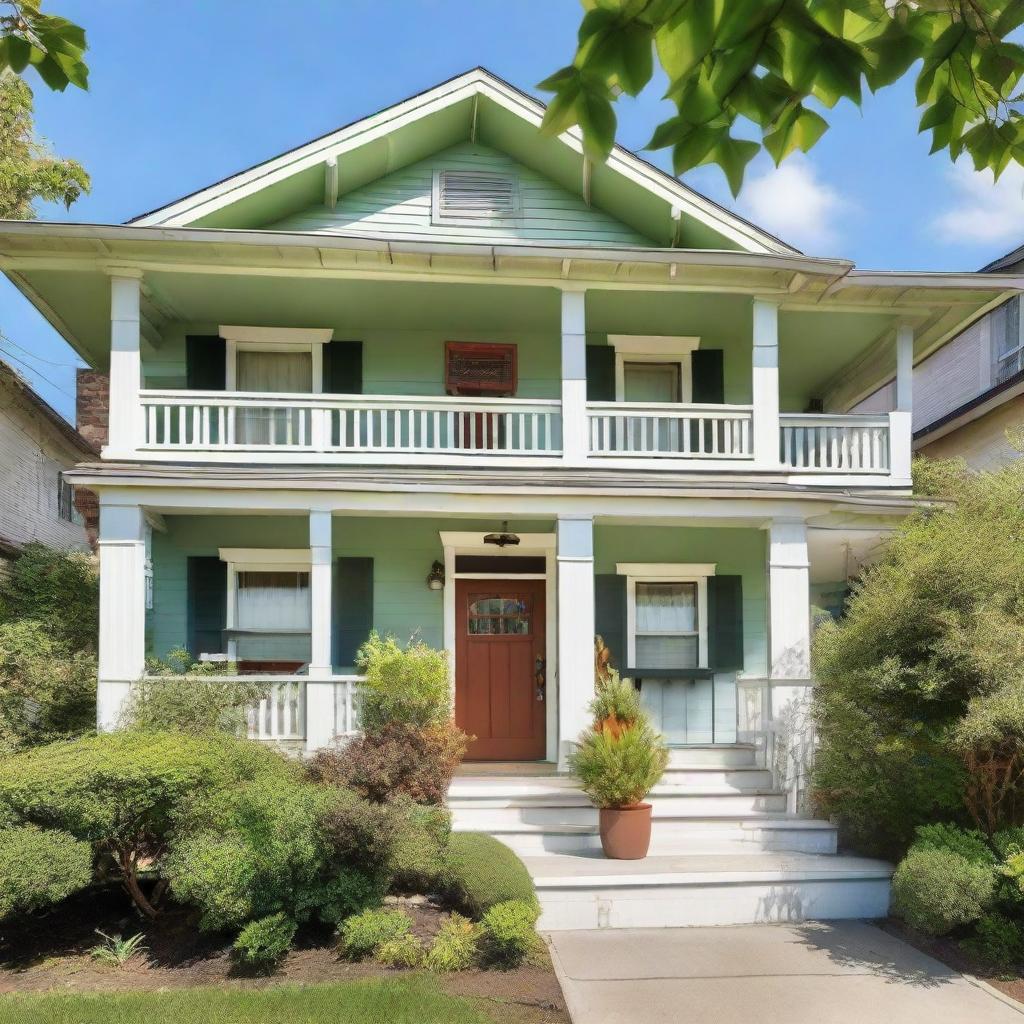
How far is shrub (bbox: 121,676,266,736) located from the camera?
897 centimetres

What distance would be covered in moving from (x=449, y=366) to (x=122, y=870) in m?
6.69

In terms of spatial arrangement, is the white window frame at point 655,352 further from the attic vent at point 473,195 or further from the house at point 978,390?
the house at point 978,390

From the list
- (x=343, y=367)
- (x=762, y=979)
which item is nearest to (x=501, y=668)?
(x=343, y=367)

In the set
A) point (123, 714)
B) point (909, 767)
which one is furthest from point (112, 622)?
point (909, 767)

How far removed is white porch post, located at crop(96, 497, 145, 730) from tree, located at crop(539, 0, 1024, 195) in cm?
837

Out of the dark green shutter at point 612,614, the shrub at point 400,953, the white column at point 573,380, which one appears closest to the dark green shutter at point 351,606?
the dark green shutter at point 612,614

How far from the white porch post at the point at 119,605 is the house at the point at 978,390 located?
1032 centimetres

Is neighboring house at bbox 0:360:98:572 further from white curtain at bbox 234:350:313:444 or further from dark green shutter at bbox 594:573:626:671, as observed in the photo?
dark green shutter at bbox 594:573:626:671

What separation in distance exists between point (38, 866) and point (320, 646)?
3755mm

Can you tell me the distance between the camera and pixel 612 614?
11.5m

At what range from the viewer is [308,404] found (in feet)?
33.8

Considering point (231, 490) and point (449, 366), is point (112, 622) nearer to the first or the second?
point (231, 490)

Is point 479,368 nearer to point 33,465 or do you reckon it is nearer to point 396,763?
point 396,763

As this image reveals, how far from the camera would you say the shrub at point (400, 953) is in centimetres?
642
